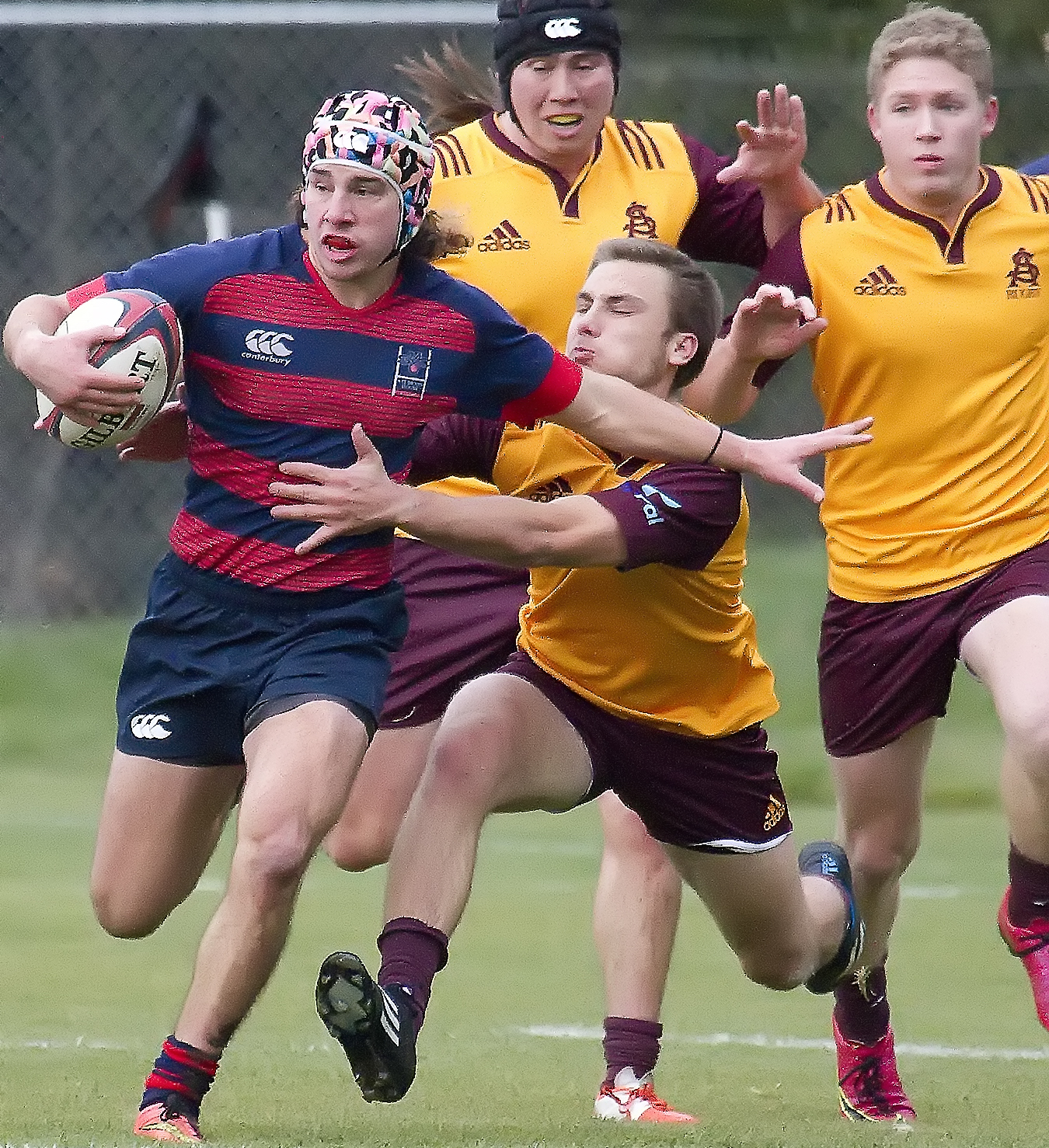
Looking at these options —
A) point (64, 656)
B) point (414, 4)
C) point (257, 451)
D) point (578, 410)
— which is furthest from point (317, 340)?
point (64, 656)

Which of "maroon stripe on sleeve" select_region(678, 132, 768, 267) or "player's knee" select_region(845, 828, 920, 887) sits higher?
"maroon stripe on sleeve" select_region(678, 132, 768, 267)

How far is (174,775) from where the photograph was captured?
5258mm

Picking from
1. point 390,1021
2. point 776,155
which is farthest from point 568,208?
point 390,1021

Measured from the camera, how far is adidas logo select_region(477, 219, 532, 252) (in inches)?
248

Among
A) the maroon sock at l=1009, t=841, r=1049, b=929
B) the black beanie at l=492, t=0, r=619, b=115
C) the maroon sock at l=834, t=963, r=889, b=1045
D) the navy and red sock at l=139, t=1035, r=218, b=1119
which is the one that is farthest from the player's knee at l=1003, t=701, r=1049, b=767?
the black beanie at l=492, t=0, r=619, b=115

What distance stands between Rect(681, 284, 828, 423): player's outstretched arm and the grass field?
67.5 inches

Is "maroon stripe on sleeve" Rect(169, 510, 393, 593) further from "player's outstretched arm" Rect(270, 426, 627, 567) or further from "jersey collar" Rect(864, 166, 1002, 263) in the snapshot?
"jersey collar" Rect(864, 166, 1002, 263)

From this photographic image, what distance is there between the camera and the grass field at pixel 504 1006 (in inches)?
216

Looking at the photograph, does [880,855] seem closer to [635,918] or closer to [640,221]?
[635,918]

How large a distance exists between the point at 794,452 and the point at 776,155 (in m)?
1.21

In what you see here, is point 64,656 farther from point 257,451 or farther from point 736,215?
point 257,451

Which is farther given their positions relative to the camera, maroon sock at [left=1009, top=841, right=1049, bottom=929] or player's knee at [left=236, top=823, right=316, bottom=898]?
maroon sock at [left=1009, top=841, right=1049, bottom=929]

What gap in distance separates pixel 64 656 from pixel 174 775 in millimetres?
7590

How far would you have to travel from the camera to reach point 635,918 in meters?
6.02
